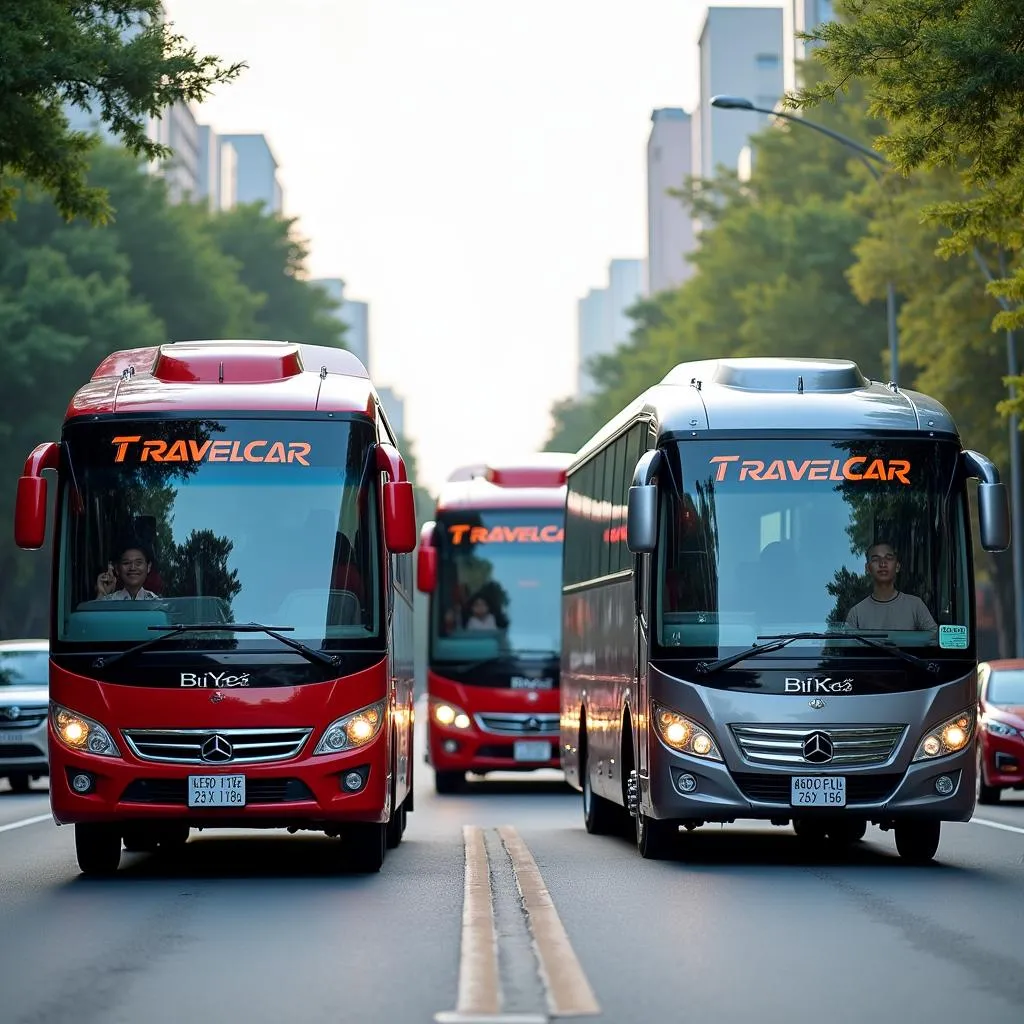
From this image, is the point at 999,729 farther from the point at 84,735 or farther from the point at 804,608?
the point at 84,735

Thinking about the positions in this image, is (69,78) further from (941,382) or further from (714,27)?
(714,27)

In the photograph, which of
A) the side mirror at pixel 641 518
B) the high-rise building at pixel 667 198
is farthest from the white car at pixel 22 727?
the high-rise building at pixel 667 198

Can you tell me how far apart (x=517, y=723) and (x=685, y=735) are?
13.3 meters

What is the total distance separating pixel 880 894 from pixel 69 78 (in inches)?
443

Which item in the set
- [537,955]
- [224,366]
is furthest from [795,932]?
[224,366]

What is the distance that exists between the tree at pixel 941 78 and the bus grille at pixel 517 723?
33.0 ft

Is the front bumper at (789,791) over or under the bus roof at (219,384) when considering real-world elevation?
under

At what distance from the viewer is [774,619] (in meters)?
15.5

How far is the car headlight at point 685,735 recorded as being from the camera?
15344 millimetres

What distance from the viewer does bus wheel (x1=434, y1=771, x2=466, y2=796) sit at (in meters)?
29.6

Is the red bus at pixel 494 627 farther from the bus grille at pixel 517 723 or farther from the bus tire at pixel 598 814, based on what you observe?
the bus tire at pixel 598 814

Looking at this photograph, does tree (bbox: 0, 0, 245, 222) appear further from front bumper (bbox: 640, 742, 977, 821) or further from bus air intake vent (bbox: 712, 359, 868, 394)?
front bumper (bbox: 640, 742, 977, 821)

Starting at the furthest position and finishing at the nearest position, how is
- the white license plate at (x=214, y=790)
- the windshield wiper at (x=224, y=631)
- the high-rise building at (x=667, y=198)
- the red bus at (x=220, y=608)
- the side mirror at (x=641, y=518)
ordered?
the high-rise building at (x=667, y=198)
the side mirror at (x=641, y=518)
the windshield wiper at (x=224, y=631)
the red bus at (x=220, y=608)
the white license plate at (x=214, y=790)

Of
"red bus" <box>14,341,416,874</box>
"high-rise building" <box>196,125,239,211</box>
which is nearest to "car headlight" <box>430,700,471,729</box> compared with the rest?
"red bus" <box>14,341,416,874</box>
